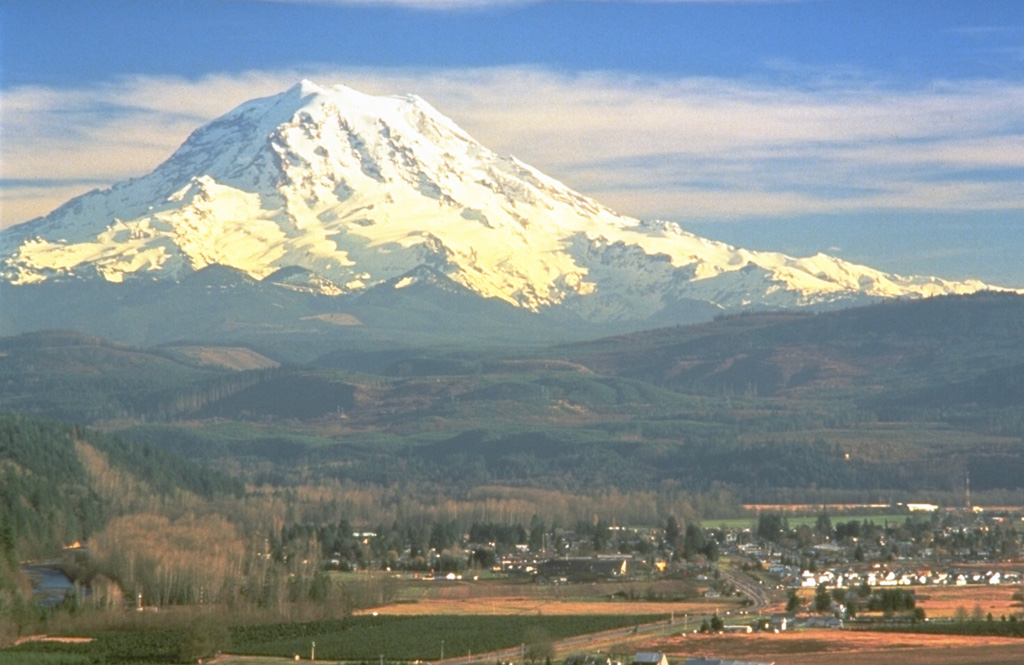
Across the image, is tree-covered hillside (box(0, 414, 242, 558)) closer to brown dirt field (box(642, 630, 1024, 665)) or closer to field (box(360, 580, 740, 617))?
field (box(360, 580, 740, 617))

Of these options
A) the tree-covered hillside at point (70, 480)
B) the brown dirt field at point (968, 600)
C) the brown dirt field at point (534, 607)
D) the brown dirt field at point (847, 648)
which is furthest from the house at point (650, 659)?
the tree-covered hillside at point (70, 480)

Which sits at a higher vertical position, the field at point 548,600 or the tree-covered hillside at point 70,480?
the tree-covered hillside at point 70,480

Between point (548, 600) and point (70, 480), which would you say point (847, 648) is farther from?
point (70, 480)

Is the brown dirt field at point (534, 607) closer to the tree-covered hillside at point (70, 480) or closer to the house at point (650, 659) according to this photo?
the tree-covered hillside at point (70, 480)

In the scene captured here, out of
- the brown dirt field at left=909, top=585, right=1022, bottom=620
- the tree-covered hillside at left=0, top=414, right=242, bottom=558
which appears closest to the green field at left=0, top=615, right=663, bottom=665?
the brown dirt field at left=909, top=585, right=1022, bottom=620

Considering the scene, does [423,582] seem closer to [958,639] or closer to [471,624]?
[471,624]

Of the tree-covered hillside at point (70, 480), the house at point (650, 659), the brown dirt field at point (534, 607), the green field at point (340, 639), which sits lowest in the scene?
the house at point (650, 659)

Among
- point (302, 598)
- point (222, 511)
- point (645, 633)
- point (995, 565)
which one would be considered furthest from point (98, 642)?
point (995, 565)
